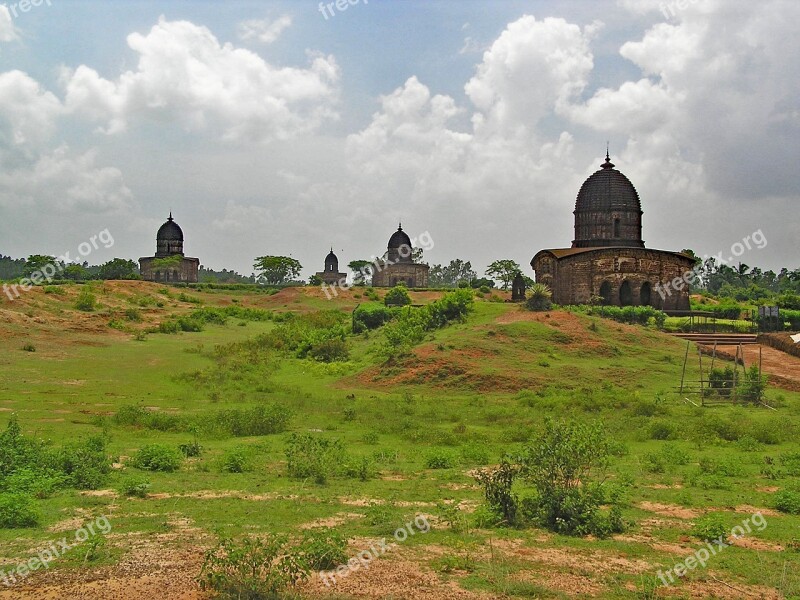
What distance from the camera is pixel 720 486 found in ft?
38.3

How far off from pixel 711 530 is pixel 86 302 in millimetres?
42316

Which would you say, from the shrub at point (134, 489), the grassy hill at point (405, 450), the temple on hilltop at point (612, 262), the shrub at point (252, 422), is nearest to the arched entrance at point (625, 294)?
the temple on hilltop at point (612, 262)

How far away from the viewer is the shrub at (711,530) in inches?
350

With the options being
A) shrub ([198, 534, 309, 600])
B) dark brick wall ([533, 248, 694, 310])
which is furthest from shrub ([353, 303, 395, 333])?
shrub ([198, 534, 309, 600])

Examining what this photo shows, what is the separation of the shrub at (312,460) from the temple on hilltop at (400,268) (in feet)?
221

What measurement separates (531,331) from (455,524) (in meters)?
19.9

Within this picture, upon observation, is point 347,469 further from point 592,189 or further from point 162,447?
point 592,189

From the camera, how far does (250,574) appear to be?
7.18 m

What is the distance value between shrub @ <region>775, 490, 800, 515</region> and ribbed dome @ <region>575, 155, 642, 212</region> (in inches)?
1430

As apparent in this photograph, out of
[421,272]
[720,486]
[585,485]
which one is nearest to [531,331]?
[720,486]

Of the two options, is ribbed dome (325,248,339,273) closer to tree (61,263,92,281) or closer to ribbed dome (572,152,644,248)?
tree (61,263,92,281)

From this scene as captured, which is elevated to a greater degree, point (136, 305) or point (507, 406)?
point (136, 305)

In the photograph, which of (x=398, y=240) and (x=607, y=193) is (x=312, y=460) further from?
(x=398, y=240)

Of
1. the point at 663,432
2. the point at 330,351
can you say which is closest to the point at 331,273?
the point at 330,351
